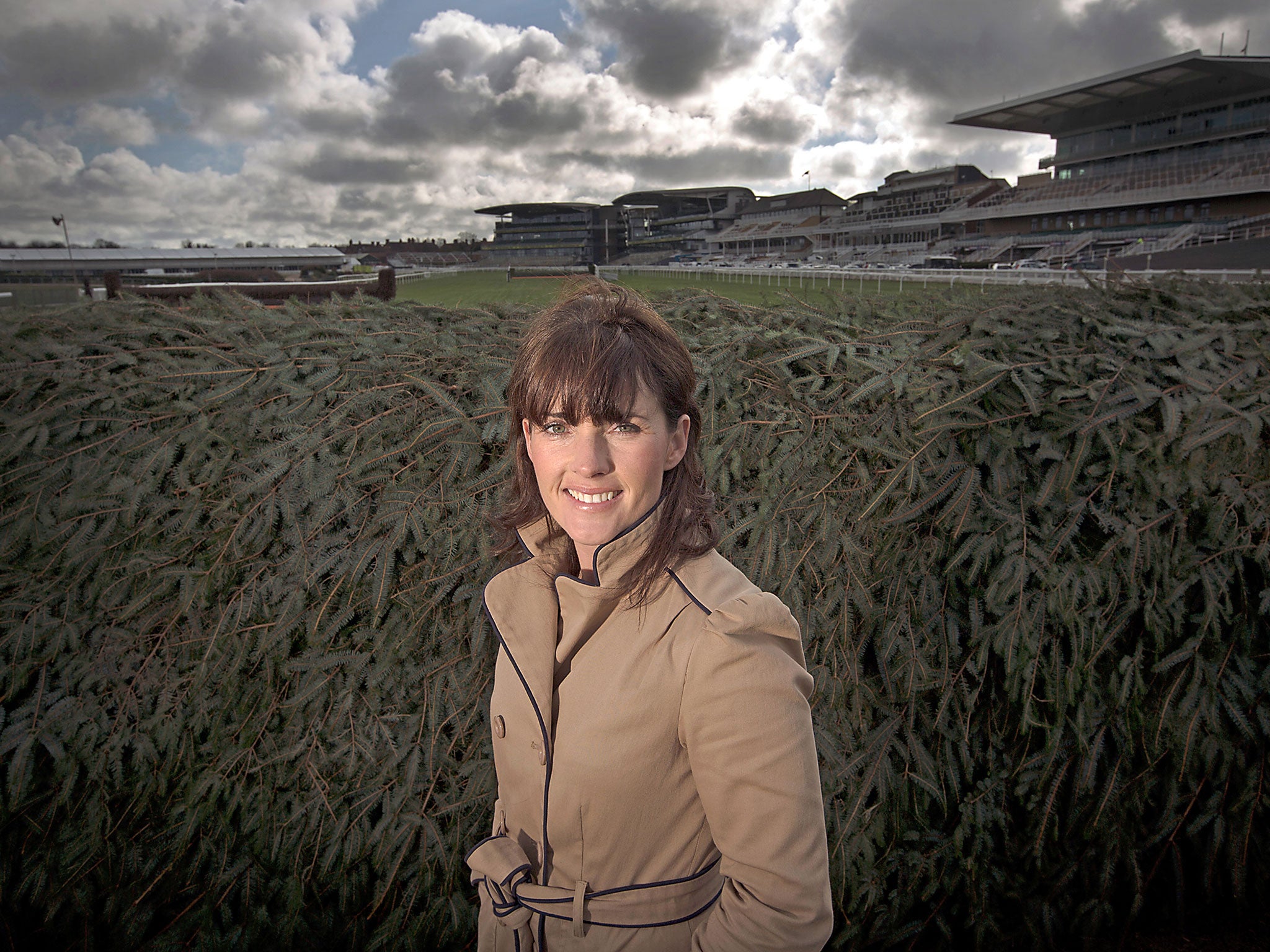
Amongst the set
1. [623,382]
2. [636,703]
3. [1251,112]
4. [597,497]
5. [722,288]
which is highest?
[1251,112]

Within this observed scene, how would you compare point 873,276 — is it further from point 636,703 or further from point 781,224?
point 781,224

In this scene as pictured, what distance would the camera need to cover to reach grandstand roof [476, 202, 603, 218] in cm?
11731

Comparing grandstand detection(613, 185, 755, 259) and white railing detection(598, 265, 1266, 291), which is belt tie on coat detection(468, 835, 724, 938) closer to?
white railing detection(598, 265, 1266, 291)

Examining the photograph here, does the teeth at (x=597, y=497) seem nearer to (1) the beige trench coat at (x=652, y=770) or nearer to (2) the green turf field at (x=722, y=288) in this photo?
(1) the beige trench coat at (x=652, y=770)

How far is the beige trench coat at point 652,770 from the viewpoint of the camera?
48.4 inches

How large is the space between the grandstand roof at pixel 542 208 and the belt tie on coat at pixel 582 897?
12393 centimetres

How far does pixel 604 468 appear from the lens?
4.60 feet

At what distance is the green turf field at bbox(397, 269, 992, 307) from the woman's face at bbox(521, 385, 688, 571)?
2.32 ft

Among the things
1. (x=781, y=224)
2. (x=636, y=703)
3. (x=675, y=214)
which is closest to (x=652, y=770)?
(x=636, y=703)

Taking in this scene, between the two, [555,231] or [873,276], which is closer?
[873,276]

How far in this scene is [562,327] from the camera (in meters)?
1.46

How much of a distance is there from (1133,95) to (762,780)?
72.4 m

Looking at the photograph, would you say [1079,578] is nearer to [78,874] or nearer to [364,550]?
[364,550]

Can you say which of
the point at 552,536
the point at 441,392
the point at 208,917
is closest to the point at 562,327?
the point at 552,536
